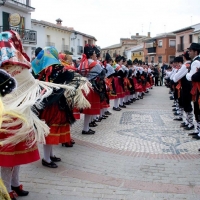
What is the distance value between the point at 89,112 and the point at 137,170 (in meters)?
2.34

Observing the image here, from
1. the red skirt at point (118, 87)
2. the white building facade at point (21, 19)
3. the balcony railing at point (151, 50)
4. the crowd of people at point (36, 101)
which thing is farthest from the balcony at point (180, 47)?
the crowd of people at point (36, 101)

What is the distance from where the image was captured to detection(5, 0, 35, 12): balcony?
25.2m

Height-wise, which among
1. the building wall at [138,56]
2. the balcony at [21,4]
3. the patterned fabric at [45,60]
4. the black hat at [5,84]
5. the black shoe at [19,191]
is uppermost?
the balcony at [21,4]

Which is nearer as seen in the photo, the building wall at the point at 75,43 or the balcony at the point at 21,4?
the balcony at the point at 21,4

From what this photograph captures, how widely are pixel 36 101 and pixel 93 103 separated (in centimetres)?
359

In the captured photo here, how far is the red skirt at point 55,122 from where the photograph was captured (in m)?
4.46

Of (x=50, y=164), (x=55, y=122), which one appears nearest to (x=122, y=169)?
(x=50, y=164)

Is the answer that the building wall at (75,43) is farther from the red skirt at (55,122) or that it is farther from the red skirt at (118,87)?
the red skirt at (55,122)

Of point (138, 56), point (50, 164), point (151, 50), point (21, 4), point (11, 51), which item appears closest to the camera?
point (11, 51)

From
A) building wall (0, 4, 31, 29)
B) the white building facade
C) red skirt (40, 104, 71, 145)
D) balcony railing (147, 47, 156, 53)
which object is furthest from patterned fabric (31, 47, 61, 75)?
balcony railing (147, 47, 156, 53)

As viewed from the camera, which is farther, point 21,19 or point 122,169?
point 21,19

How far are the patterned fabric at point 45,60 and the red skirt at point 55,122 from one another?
606 mm

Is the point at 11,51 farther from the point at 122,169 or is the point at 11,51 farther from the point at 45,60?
the point at 122,169

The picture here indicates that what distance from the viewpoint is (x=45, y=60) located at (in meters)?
4.47
